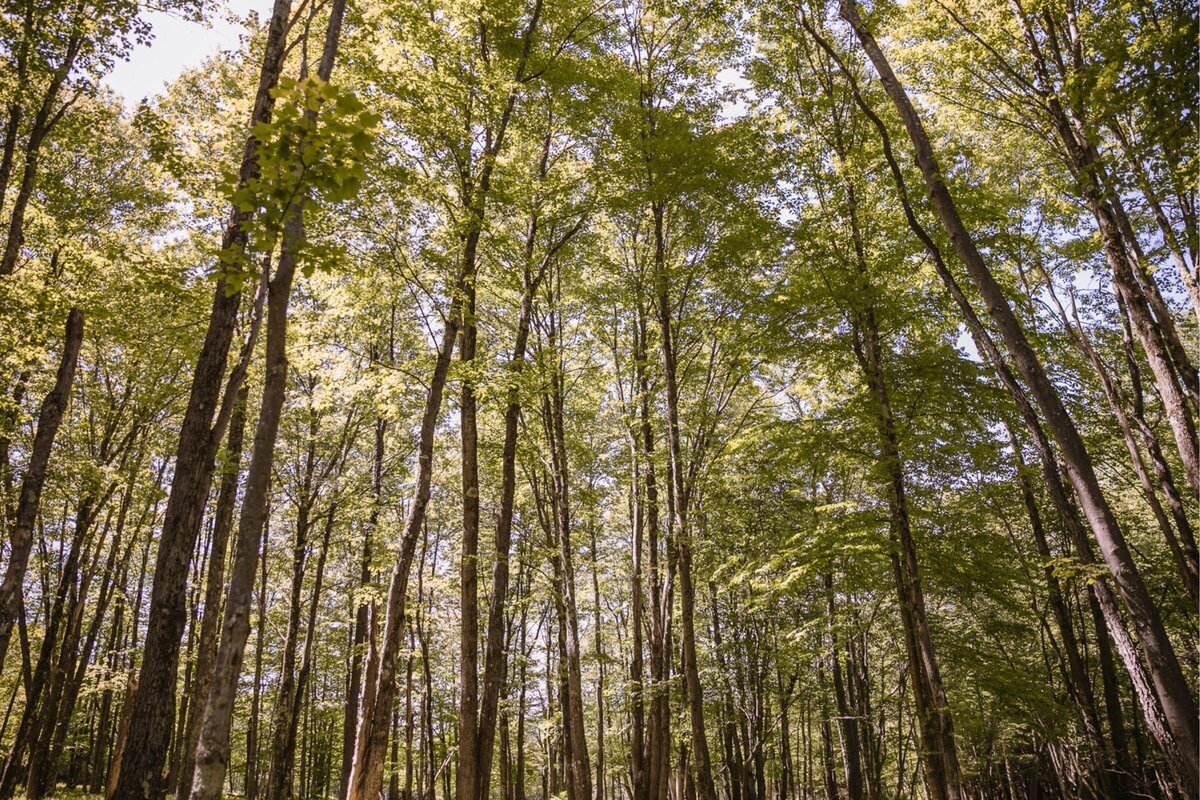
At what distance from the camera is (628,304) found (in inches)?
508

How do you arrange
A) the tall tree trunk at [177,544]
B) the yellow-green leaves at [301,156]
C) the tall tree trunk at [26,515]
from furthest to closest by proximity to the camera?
the tall tree trunk at [26,515] < the tall tree trunk at [177,544] < the yellow-green leaves at [301,156]

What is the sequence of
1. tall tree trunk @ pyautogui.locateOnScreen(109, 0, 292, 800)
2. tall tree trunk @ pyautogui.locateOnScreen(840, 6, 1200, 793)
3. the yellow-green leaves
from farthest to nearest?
tall tree trunk @ pyautogui.locateOnScreen(109, 0, 292, 800)
tall tree trunk @ pyautogui.locateOnScreen(840, 6, 1200, 793)
the yellow-green leaves

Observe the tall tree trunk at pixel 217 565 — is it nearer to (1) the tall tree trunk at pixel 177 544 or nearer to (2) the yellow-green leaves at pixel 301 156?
(1) the tall tree trunk at pixel 177 544

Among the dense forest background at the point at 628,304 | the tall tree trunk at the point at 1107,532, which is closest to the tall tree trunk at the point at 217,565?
the dense forest background at the point at 628,304

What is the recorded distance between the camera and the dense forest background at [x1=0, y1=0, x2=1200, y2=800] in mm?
6555

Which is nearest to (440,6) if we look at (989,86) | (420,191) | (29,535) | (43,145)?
(420,191)

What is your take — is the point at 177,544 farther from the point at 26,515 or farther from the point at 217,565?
the point at 26,515

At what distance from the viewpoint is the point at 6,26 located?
28.2 ft

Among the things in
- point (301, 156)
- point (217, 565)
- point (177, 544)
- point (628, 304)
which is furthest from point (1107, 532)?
point (217, 565)

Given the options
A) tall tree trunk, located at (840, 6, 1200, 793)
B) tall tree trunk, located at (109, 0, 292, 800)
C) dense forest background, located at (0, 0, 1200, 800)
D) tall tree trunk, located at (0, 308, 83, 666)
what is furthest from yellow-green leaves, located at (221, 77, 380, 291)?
tall tree trunk, located at (0, 308, 83, 666)

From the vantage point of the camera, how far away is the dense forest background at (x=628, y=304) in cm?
655

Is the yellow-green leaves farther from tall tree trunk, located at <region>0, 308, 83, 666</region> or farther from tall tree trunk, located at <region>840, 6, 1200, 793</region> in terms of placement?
tall tree trunk, located at <region>0, 308, 83, 666</region>

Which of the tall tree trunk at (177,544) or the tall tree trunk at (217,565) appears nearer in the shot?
the tall tree trunk at (177,544)

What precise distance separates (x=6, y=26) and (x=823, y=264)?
496 inches
